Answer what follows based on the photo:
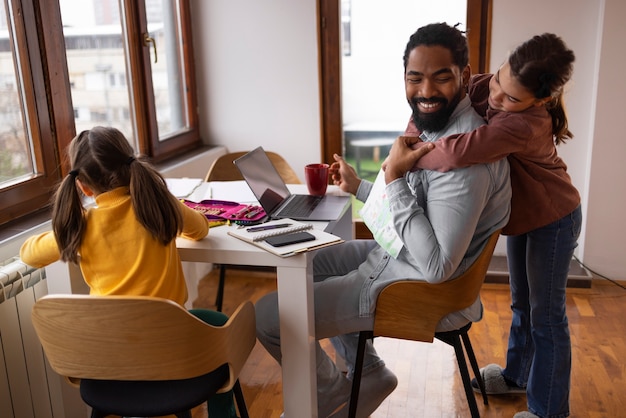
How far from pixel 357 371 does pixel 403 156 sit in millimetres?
671

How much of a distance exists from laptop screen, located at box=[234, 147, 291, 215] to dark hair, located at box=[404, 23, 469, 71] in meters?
0.67

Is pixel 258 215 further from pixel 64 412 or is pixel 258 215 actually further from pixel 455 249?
pixel 64 412

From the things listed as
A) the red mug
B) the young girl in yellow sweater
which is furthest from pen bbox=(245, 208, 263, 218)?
the young girl in yellow sweater

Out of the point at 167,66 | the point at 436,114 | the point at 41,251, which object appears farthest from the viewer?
the point at 167,66

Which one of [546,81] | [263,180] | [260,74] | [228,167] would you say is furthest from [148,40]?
[546,81]

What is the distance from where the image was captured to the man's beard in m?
1.79

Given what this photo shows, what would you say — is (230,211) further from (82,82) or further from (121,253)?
(82,82)

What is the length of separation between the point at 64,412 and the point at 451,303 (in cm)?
127

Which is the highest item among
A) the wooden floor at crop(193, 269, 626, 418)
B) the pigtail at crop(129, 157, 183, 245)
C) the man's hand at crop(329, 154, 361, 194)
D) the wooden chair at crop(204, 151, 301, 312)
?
the pigtail at crop(129, 157, 183, 245)

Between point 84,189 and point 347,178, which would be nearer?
point 84,189

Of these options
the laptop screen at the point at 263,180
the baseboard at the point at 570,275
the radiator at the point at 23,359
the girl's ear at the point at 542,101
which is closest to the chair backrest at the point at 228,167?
the laptop screen at the point at 263,180

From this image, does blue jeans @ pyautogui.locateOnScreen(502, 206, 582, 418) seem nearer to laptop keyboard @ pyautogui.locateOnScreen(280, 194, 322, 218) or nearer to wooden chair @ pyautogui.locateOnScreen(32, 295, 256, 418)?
laptop keyboard @ pyautogui.locateOnScreen(280, 194, 322, 218)

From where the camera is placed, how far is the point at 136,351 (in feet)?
4.67

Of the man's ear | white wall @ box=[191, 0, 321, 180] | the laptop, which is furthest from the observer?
white wall @ box=[191, 0, 321, 180]
